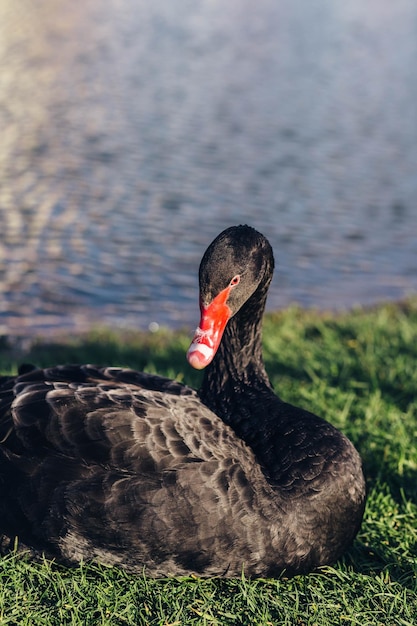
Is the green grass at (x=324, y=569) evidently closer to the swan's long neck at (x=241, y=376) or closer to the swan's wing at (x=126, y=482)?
the swan's wing at (x=126, y=482)

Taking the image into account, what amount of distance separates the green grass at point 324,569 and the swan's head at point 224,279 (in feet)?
3.22

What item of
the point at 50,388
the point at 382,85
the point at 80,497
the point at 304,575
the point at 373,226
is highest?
the point at 382,85

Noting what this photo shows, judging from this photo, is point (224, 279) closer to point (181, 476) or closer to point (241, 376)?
point (241, 376)

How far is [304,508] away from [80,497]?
0.92 meters

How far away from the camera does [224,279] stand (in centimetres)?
367

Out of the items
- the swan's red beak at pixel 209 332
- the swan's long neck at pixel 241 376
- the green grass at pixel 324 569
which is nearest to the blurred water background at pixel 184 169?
the green grass at pixel 324 569

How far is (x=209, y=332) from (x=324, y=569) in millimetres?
1129

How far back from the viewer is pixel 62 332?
7.59 meters

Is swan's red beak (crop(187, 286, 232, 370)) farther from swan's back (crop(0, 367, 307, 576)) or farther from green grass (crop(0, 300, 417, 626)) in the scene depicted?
green grass (crop(0, 300, 417, 626))

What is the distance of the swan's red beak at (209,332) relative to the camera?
341 cm

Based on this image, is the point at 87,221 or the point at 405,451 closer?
the point at 405,451

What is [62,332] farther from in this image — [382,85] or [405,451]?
[382,85]

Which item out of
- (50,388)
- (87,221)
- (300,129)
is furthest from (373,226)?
(50,388)

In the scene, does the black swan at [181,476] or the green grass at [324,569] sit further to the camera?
the black swan at [181,476]
